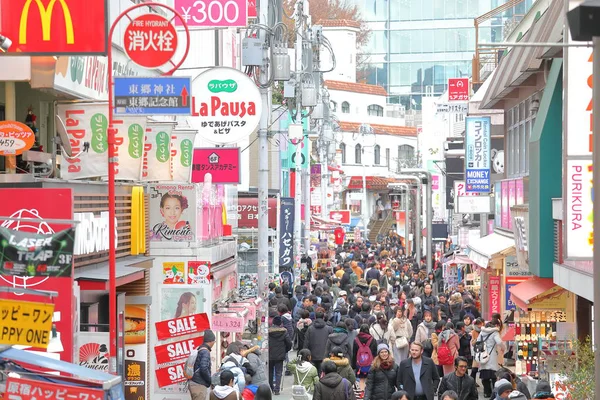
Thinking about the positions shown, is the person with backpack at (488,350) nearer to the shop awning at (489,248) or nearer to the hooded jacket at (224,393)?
the shop awning at (489,248)

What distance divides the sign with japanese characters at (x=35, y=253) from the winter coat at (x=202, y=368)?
19.6 feet

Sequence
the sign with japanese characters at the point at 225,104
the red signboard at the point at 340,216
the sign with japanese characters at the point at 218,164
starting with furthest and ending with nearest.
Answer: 1. the red signboard at the point at 340,216
2. the sign with japanese characters at the point at 218,164
3. the sign with japanese characters at the point at 225,104

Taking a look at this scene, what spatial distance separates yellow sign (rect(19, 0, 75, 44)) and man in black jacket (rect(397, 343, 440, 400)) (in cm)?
683

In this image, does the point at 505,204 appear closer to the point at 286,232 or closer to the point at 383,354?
the point at 286,232

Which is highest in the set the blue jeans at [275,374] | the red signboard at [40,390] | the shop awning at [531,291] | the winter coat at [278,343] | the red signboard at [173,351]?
the red signboard at [40,390]

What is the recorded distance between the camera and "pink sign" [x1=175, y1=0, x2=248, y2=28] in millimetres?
21766

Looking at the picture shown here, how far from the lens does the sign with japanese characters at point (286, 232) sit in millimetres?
35031

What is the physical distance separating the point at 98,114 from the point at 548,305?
8.35 m

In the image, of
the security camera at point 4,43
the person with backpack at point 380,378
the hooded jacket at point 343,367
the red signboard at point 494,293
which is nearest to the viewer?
the security camera at point 4,43

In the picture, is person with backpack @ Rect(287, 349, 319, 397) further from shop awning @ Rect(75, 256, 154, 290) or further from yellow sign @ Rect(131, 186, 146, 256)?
yellow sign @ Rect(131, 186, 146, 256)

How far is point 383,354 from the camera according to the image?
1611 cm

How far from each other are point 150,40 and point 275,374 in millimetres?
8474

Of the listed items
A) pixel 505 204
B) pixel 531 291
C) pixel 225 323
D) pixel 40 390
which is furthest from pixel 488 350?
pixel 40 390

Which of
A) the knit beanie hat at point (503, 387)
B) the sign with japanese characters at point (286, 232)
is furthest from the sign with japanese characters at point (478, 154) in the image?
the knit beanie hat at point (503, 387)
